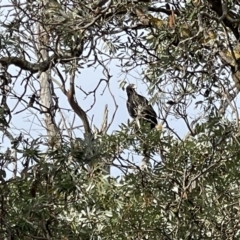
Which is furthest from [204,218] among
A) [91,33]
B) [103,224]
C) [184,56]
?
[91,33]

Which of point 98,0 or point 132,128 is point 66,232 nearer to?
point 132,128

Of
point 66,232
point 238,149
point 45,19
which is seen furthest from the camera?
point 45,19

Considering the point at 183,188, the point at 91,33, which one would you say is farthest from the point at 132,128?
the point at 91,33

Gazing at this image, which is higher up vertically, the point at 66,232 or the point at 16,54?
the point at 16,54

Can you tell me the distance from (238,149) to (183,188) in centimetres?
30

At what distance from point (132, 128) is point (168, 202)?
38cm

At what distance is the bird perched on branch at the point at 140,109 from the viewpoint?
344 cm

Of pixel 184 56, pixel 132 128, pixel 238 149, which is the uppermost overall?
pixel 184 56

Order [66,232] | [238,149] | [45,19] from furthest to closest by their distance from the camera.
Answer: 1. [45,19]
2. [238,149]
3. [66,232]

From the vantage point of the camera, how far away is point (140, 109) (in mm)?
3543

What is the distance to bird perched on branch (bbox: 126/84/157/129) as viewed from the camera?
11.3 feet

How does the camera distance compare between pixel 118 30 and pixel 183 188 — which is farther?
pixel 118 30

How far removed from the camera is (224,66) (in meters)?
3.57

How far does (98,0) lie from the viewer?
3506mm
